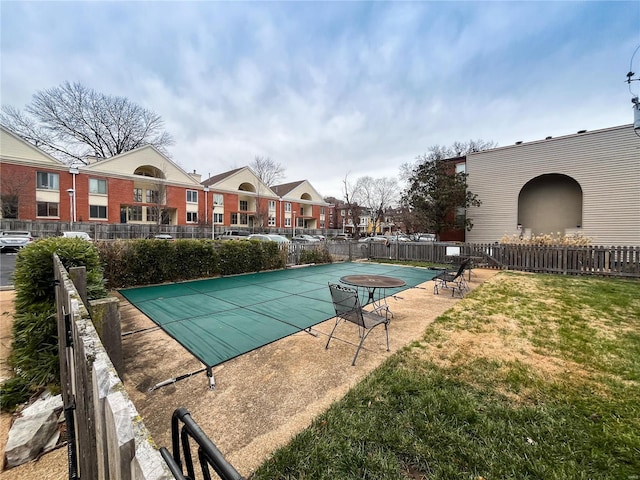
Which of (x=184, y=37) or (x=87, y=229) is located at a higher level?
(x=184, y=37)

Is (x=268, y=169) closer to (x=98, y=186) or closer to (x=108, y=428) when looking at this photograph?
(x=98, y=186)

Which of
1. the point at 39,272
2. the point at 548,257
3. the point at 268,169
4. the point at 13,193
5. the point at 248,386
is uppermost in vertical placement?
the point at 268,169

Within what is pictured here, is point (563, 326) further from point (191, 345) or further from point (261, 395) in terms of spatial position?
point (191, 345)

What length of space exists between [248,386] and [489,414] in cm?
248

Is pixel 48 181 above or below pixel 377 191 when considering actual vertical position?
below

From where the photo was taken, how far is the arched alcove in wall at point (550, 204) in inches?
650

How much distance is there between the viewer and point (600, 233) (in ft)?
47.9

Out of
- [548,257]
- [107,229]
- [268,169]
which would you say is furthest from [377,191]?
[107,229]

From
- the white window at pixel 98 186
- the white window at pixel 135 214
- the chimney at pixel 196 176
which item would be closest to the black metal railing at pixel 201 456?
the white window at pixel 98 186

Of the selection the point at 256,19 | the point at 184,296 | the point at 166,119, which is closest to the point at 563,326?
the point at 184,296

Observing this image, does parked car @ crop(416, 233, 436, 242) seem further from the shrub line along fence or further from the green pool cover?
the shrub line along fence

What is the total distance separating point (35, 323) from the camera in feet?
9.67

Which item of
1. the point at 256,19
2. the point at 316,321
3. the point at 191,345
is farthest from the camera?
the point at 256,19

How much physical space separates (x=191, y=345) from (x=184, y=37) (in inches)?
453
